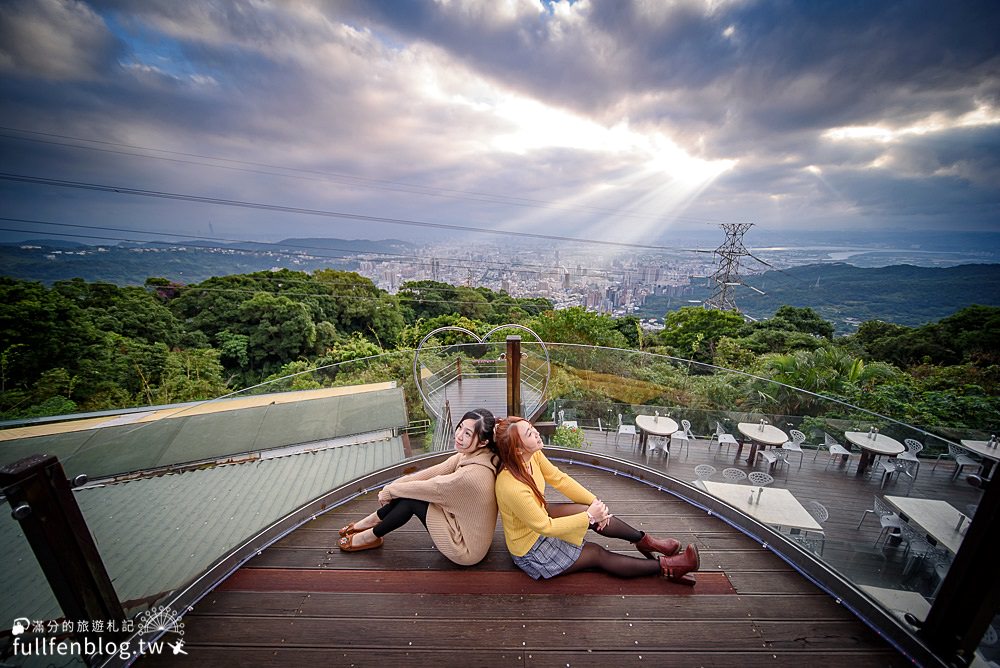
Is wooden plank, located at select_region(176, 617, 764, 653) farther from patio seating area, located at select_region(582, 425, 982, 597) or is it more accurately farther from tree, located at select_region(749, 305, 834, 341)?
tree, located at select_region(749, 305, 834, 341)

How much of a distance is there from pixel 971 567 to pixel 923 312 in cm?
3762

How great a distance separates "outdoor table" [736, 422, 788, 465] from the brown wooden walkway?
8.64ft

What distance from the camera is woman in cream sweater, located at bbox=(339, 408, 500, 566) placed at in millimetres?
2098

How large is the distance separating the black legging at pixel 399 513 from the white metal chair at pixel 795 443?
440cm

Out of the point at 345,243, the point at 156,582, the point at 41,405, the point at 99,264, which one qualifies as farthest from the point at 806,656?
the point at 345,243

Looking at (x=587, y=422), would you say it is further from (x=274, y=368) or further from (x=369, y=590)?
(x=274, y=368)

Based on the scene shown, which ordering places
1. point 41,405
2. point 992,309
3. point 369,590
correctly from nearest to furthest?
point 369,590 → point 41,405 → point 992,309

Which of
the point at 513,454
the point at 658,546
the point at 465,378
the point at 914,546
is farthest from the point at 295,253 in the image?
the point at 914,546

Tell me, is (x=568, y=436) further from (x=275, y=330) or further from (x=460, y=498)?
(x=275, y=330)

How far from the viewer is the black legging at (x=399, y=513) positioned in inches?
86.4

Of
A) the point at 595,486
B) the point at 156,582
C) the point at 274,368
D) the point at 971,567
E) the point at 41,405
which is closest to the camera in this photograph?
the point at 971,567

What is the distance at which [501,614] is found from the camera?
199cm

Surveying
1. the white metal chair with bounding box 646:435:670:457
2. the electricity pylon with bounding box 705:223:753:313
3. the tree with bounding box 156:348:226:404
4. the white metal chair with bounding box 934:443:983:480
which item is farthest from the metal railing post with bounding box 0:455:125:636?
the electricity pylon with bounding box 705:223:753:313

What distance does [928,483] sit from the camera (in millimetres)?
3404
